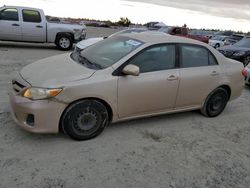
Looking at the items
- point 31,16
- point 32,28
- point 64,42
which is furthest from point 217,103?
point 31,16

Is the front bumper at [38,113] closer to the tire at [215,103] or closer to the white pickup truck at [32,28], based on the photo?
the tire at [215,103]

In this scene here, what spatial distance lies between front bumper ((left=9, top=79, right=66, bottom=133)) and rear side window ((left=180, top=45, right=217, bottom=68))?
2.32 metres

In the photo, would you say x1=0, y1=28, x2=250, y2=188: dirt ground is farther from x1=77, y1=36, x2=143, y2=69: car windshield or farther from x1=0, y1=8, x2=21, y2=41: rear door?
x1=0, y1=8, x2=21, y2=41: rear door

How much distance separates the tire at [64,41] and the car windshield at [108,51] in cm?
816

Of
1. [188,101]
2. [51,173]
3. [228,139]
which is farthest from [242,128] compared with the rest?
[51,173]

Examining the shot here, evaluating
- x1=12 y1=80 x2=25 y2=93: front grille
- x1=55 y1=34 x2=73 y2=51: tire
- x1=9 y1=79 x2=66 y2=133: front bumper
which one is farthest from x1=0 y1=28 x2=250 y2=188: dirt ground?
x1=55 y1=34 x2=73 y2=51: tire

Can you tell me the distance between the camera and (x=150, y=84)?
411cm

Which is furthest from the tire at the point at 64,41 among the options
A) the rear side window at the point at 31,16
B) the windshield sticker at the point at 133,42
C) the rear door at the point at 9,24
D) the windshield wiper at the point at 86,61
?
the windshield sticker at the point at 133,42

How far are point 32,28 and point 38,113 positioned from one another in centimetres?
933

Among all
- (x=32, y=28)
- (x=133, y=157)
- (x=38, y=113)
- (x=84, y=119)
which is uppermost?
(x=32, y=28)

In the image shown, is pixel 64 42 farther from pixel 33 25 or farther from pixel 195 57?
pixel 195 57

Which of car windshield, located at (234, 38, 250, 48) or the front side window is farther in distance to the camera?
car windshield, located at (234, 38, 250, 48)

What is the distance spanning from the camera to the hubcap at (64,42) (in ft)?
41.1

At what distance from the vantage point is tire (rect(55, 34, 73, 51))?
12.5 m
